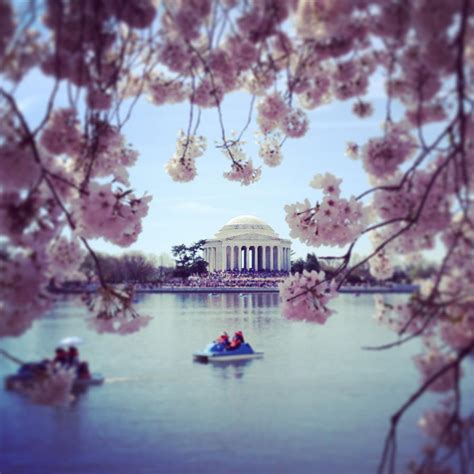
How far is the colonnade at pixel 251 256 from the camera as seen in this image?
91.8ft

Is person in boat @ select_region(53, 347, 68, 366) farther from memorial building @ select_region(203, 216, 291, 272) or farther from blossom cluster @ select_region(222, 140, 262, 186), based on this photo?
memorial building @ select_region(203, 216, 291, 272)

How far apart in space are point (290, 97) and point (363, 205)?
0.35 metres

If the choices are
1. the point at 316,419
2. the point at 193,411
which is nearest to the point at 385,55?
the point at 316,419

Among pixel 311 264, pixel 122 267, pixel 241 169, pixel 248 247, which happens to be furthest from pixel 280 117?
pixel 248 247

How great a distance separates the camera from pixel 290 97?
1.40 metres

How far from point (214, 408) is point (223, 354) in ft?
7.60

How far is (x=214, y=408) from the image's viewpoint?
222 inches

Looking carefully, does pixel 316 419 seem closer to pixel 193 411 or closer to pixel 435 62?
pixel 193 411

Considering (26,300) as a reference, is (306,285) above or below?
above

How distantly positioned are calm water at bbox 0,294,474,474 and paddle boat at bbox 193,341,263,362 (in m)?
0.17

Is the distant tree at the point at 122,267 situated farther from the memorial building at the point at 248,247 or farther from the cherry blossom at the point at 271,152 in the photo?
the memorial building at the point at 248,247

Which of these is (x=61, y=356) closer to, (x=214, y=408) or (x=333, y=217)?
(x=333, y=217)

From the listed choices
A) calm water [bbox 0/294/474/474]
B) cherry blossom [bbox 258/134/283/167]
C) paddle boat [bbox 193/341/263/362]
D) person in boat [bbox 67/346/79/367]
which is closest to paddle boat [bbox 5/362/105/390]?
calm water [bbox 0/294/474/474]

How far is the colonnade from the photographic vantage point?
27984mm
